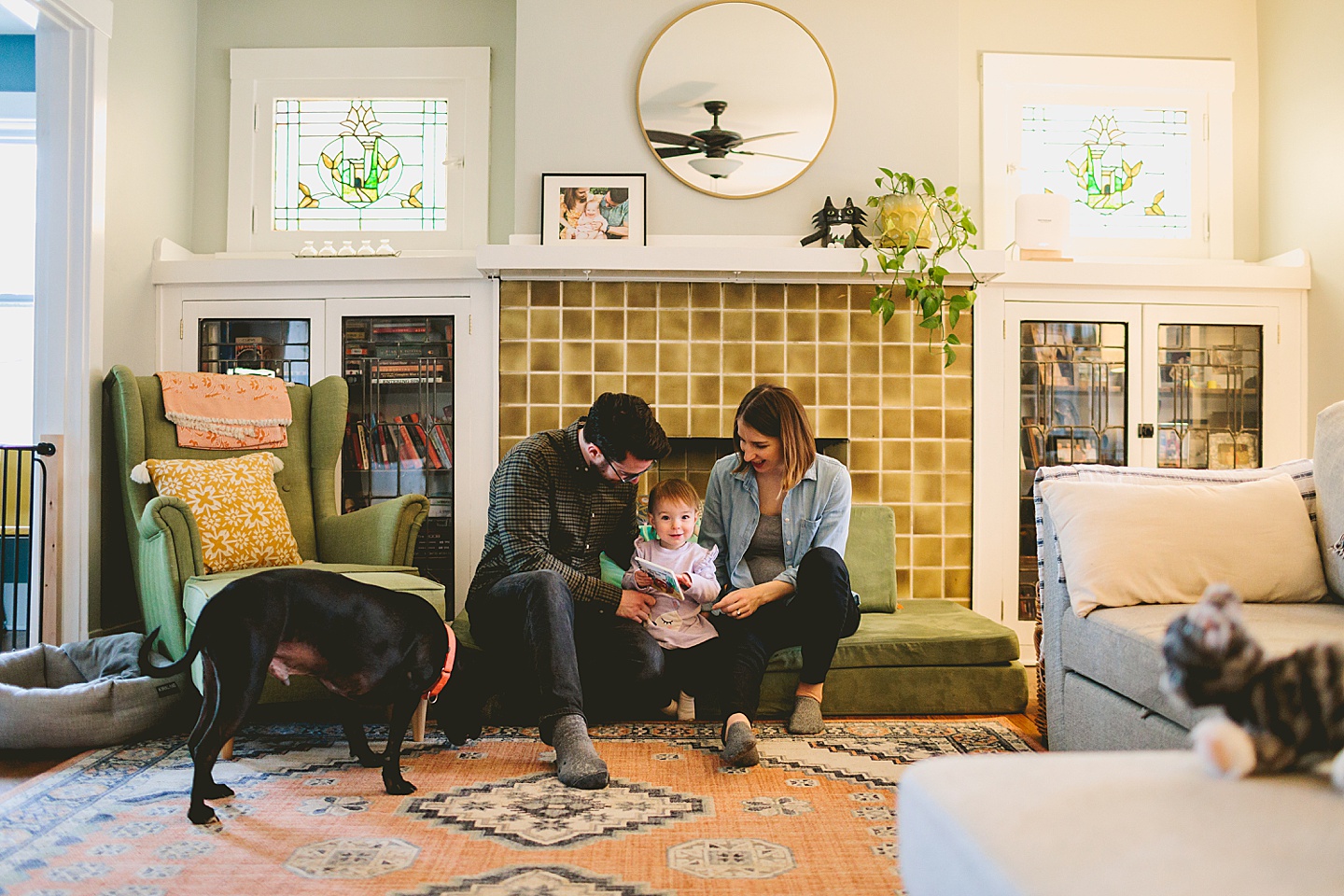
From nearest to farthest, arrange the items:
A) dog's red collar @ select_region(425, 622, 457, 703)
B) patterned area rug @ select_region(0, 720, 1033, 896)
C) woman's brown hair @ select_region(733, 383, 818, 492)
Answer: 1. patterned area rug @ select_region(0, 720, 1033, 896)
2. dog's red collar @ select_region(425, 622, 457, 703)
3. woman's brown hair @ select_region(733, 383, 818, 492)

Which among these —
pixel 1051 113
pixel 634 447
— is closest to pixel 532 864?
pixel 634 447

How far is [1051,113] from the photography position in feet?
13.3

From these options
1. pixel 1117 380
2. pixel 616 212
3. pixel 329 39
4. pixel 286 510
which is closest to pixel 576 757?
pixel 286 510

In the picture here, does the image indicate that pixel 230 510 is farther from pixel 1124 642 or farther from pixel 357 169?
pixel 1124 642

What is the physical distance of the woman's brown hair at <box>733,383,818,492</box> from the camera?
261cm

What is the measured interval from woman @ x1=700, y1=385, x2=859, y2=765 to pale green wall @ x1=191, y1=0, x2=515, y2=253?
186cm

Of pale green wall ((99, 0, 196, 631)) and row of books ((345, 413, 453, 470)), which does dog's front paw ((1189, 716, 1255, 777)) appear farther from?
pale green wall ((99, 0, 196, 631))

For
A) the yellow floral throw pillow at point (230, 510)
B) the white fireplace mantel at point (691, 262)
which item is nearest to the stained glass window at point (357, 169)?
the white fireplace mantel at point (691, 262)

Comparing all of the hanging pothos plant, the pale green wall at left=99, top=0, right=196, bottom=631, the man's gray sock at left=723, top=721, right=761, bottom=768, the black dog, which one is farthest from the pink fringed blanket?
the hanging pothos plant

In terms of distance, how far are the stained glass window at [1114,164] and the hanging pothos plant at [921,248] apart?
702 mm

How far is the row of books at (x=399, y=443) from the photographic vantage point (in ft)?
12.0

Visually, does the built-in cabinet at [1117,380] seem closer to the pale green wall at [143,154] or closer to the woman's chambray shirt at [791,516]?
the woman's chambray shirt at [791,516]

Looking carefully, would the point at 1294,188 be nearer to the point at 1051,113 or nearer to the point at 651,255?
the point at 1051,113

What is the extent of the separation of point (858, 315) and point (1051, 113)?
141 centimetres
